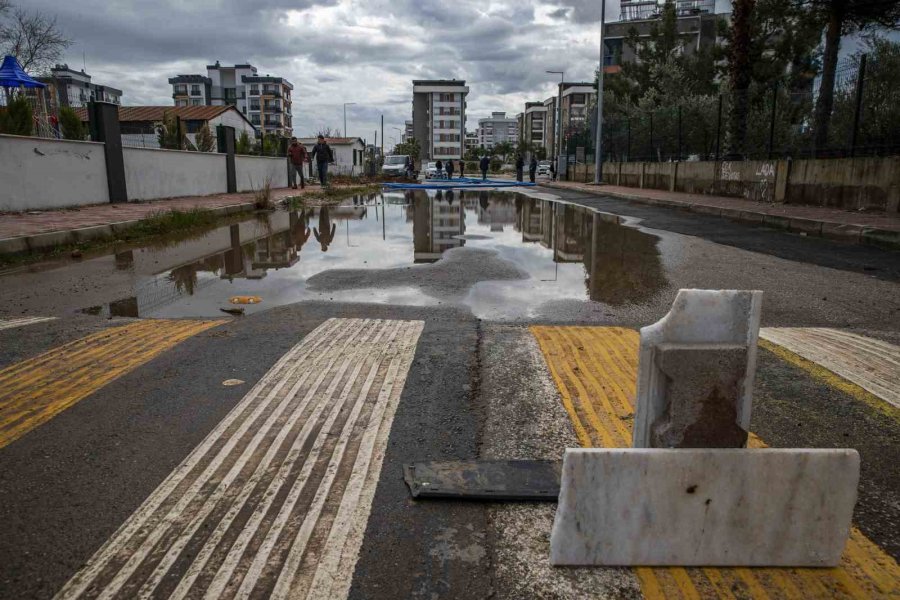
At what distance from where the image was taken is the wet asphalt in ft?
6.37

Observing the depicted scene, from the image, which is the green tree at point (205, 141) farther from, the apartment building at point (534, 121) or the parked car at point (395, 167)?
the apartment building at point (534, 121)

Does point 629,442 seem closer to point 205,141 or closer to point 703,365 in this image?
point 703,365

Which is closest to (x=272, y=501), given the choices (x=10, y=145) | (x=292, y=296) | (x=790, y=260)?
(x=292, y=296)

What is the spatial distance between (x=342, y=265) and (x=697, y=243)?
5.57 metres

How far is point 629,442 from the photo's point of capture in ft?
8.84

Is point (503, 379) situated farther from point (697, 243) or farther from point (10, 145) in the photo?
point (10, 145)

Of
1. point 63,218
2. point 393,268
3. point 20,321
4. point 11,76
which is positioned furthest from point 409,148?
point 20,321

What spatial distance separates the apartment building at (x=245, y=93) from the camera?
11119cm

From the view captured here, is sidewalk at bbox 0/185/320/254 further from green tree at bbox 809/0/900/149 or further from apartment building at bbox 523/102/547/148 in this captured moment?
apartment building at bbox 523/102/547/148

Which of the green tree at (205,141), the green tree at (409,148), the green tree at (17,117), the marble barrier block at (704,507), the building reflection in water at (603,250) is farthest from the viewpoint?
the green tree at (409,148)

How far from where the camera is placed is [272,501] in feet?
7.34

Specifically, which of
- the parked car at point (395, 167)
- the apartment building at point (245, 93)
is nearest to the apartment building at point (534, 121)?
the apartment building at point (245, 93)

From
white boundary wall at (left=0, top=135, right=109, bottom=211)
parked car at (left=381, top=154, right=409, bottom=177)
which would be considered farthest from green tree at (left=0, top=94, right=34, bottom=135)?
parked car at (left=381, top=154, right=409, bottom=177)

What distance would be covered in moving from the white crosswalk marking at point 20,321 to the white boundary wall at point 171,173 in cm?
1240
